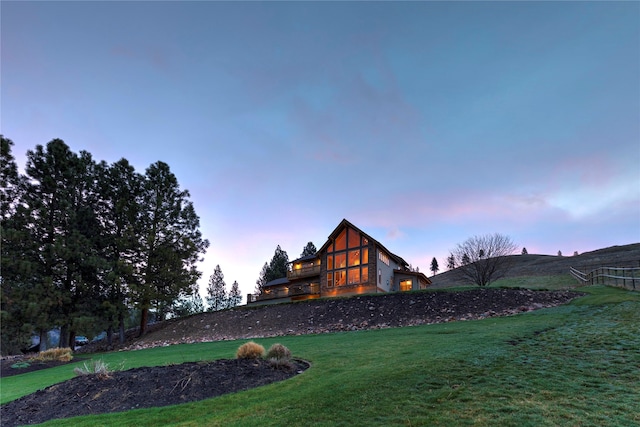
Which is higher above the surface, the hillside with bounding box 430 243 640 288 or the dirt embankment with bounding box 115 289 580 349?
the hillside with bounding box 430 243 640 288

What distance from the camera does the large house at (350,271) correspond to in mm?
32031

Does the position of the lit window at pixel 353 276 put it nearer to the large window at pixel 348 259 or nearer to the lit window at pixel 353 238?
the large window at pixel 348 259

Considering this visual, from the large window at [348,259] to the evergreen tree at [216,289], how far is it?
47.8 metres

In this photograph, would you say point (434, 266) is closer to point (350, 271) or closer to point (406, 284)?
point (406, 284)

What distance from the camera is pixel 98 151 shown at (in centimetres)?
2991

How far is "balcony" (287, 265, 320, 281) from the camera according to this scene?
3641 cm

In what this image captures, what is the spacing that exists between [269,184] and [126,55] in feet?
45.4

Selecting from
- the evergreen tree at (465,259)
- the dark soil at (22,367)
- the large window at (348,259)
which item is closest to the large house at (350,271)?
the large window at (348,259)

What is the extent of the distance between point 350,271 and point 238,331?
43.7 feet

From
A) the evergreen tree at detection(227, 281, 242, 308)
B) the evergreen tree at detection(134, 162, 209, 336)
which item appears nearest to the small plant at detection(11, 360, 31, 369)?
the evergreen tree at detection(134, 162, 209, 336)

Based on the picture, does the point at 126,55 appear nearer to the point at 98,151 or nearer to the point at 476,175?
the point at 98,151

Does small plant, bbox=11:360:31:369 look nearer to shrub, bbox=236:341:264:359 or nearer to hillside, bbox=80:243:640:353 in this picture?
hillside, bbox=80:243:640:353

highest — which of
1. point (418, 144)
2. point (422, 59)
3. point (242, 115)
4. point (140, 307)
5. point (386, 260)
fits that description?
point (422, 59)

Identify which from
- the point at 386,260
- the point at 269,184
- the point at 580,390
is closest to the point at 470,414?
the point at 580,390
